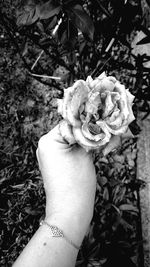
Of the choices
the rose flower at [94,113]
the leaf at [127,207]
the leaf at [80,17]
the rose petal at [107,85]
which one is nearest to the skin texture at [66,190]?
the rose flower at [94,113]

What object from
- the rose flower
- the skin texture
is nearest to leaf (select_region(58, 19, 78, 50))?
the rose flower

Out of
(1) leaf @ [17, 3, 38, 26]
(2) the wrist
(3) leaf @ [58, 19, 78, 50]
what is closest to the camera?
(2) the wrist

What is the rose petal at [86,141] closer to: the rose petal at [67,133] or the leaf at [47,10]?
the rose petal at [67,133]

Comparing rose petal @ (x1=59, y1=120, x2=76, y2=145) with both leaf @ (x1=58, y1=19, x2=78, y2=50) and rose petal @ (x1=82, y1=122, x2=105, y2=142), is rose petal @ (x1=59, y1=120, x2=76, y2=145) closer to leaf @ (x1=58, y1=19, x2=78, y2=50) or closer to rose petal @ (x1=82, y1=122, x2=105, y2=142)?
rose petal @ (x1=82, y1=122, x2=105, y2=142)

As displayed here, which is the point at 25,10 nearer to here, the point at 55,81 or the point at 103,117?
the point at 103,117

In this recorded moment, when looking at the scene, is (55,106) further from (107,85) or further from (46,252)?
(46,252)

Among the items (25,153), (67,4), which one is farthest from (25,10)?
(25,153)

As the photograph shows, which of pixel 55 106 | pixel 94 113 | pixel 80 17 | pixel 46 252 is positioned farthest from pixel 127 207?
pixel 80 17
